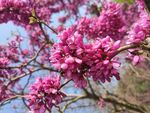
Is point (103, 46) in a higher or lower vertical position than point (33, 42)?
lower

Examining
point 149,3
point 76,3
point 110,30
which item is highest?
point 76,3

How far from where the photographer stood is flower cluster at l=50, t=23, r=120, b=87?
8.60 feet

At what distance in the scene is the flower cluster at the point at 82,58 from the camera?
8.60 feet

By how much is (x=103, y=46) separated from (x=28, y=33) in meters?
Answer: 7.81

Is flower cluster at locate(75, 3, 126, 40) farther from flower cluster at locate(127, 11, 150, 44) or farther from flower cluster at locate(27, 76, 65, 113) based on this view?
flower cluster at locate(27, 76, 65, 113)

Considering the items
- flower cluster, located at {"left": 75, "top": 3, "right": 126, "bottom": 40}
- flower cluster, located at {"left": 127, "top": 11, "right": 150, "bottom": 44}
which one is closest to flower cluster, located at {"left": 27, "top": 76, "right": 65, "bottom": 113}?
flower cluster, located at {"left": 127, "top": 11, "right": 150, "bottom": 44}

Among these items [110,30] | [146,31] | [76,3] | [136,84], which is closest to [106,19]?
[110,30]

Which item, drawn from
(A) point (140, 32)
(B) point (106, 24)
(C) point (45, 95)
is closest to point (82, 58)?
(C) point (45, 95)

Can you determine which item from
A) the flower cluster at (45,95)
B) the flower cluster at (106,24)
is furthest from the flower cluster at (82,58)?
the flower cluster at (106,24)

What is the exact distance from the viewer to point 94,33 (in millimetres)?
6078

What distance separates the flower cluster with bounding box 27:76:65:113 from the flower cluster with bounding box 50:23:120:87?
308mm

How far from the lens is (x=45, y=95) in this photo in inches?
118

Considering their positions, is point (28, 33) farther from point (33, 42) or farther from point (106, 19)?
point (106, 19)

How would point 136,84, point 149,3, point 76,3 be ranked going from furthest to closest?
point 136,84 < point 76,3 < point 149,3
